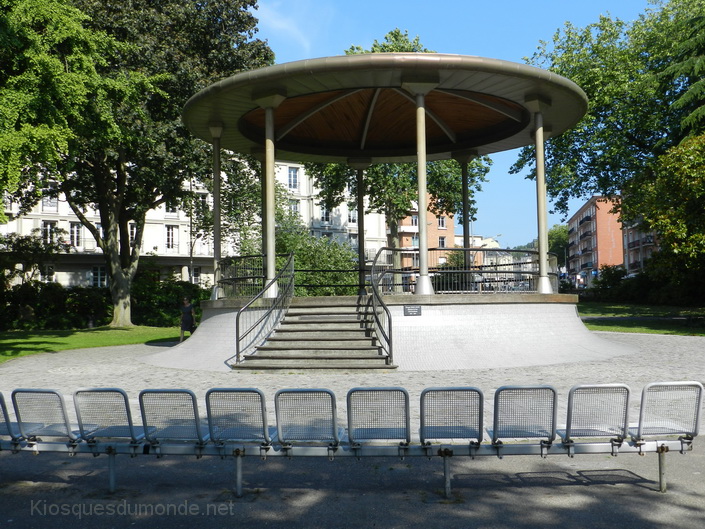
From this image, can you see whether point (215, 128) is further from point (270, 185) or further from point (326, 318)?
point (326, 318)

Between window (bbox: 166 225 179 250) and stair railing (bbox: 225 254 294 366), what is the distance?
170 feet

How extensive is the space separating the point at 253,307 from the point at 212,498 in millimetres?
9914

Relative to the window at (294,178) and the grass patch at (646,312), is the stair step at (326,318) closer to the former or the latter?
the grass patch at (646,312)

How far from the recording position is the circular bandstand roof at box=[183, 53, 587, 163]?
14.7 meters

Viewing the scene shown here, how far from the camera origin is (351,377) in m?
12.5

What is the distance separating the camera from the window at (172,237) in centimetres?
6519

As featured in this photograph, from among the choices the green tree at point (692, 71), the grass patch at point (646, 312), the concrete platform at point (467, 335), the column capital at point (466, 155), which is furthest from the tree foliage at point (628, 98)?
the concrete platform at point (467, 335)

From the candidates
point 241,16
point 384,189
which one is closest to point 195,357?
point 241,16

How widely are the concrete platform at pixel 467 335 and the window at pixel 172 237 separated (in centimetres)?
5081

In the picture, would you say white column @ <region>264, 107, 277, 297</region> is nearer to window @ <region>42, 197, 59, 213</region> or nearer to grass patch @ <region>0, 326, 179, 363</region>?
grass patch @ <region>0, 326, 179, 363</region>

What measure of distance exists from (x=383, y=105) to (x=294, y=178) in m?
55.6

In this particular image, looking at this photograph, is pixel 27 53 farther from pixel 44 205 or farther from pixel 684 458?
pixel 44 205

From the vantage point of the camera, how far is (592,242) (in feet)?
417

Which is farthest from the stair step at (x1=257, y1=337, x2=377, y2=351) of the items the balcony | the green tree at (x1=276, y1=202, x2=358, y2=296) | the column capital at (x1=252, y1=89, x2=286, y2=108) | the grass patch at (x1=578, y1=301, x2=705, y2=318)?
the balcony
